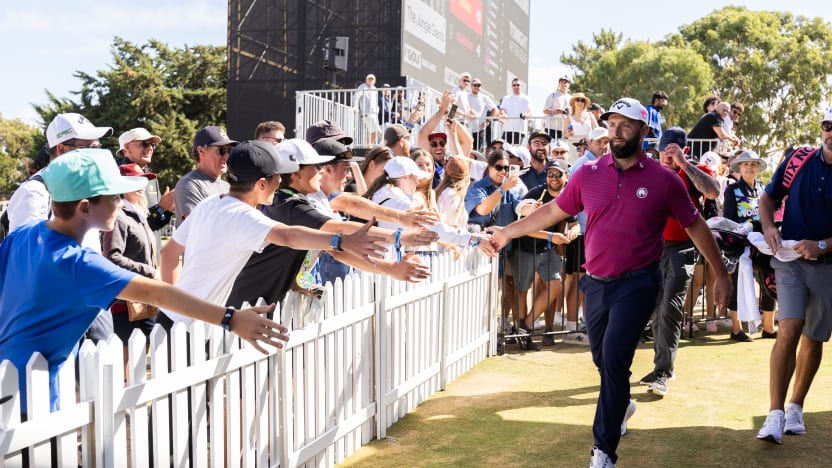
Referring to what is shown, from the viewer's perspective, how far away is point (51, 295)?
2.72 m

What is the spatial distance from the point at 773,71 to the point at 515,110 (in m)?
33.4

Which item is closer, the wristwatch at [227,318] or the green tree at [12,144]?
the wristwatch at [227,318]

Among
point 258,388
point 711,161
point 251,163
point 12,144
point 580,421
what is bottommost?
point 580,421

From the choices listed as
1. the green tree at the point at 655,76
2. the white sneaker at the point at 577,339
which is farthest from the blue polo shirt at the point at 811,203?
the green tree at the point at 655,76

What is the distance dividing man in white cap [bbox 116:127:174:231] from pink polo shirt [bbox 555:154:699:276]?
11.7 ft

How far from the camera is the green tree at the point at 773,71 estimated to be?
4331 cm

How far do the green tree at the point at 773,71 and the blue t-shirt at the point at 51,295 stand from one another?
1803 inches

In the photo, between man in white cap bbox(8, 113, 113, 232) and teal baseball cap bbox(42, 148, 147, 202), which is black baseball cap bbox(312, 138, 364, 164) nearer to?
man in white cap bbox(8, 113, 113, 232)

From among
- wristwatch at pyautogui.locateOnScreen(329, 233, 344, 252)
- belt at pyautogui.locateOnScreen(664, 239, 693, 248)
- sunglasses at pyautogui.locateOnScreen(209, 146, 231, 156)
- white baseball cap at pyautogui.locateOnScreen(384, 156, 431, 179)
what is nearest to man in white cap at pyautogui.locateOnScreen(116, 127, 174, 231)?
sunglasses at pyautogui.locateOnScreen(209, 146, 231, 156)

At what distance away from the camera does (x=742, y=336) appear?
30.3ft

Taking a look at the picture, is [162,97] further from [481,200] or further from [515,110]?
[481,200]

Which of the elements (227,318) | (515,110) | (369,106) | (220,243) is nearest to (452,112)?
(220,243)

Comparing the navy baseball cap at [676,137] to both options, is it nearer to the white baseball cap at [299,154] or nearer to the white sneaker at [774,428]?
the white sneaker at [774,428]

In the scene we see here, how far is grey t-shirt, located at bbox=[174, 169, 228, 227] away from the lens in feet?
19.7
